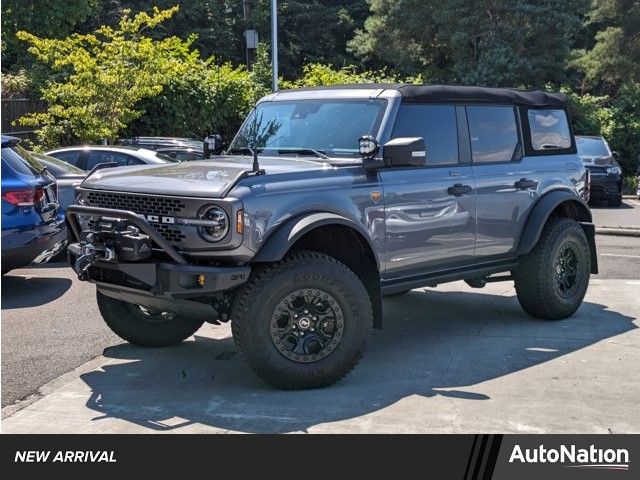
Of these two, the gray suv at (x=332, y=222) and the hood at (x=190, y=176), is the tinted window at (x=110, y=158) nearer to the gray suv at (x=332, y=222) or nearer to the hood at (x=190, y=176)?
the gray suv at (x=332, y=222)

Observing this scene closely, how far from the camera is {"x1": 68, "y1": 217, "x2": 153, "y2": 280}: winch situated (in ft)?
18.1

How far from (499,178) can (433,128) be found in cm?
77

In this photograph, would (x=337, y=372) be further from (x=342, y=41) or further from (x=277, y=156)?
(x=342, y=41)

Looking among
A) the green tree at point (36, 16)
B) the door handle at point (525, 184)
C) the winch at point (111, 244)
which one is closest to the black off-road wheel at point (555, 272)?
the door handle at point (525, 184)

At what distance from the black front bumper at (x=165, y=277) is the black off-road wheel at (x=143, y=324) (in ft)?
2.94

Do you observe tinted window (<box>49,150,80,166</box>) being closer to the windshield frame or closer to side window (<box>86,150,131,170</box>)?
side window (<box>86,150,131,170</box>)

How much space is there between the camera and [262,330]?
553 centimetres

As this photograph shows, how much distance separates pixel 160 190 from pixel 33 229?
355cm

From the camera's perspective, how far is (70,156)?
1298cm

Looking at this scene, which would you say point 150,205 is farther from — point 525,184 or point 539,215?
point 539,215

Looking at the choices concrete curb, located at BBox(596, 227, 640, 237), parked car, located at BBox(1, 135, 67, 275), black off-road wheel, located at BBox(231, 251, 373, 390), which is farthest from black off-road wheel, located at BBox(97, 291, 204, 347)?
concrete curb, located at BBox(596, 227, 640, 237)

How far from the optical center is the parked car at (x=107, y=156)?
12051 millimetres

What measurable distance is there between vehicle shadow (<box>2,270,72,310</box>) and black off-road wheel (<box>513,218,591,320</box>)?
4.49 metres

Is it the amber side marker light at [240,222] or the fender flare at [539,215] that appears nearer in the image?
the amber side marker light at [240,222]
